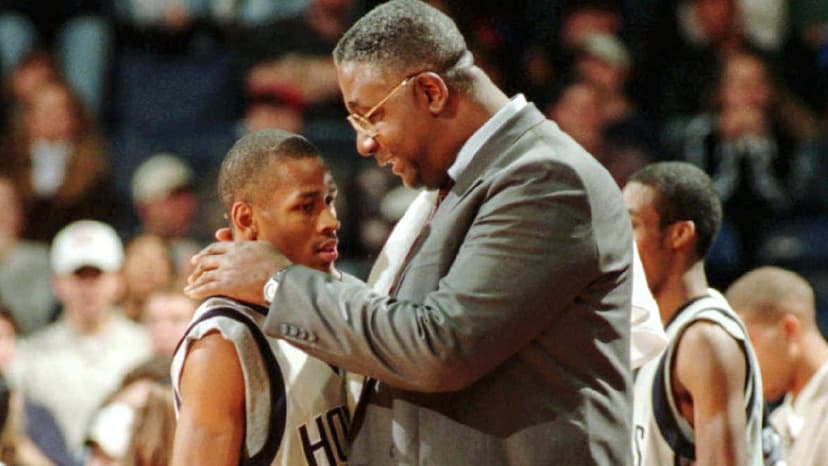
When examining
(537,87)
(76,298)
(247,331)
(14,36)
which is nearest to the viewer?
(247,331)

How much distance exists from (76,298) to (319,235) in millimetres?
4493

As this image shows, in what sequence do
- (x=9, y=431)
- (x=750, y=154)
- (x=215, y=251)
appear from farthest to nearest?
(x=750, y=154), (x=9, y=431), (x=215, y=251)

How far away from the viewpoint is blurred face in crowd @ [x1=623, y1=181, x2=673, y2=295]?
4.52 m

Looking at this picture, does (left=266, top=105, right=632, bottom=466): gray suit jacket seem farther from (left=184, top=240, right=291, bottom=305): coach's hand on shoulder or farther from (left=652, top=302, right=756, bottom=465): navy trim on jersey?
(left=652, top=302, right=756, bottom=465): navy trim on jersey

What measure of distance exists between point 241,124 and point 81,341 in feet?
5.81

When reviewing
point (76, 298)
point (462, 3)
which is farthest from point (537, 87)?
point (76, 298)

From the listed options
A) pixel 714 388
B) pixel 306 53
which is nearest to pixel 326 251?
pixel 714 388

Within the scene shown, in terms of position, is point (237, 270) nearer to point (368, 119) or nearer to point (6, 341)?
point (368, 119)

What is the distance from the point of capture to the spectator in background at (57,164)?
8672 millimetres

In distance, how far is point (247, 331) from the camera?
11.1 feet

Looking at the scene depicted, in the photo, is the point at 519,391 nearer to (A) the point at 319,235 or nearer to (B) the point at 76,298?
(A) the point at 319,235

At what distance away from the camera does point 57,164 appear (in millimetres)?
8828

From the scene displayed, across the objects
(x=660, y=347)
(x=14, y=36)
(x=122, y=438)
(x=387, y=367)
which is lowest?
(x=122, y=438)

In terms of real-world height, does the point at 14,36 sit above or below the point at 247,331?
above
